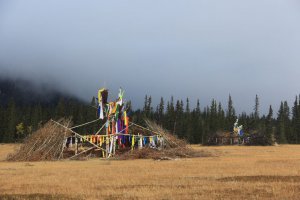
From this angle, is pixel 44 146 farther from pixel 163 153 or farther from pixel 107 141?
pixel 163 153

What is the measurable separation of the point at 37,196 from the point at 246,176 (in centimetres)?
876

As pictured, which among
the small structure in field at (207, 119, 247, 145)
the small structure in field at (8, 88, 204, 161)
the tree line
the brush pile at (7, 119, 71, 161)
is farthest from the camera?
the tree line

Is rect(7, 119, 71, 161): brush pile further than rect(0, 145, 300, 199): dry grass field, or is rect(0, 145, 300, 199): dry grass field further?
rect(7, 119, 71, 161): brush pile

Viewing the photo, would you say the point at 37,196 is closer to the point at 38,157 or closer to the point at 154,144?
the point at 38,157

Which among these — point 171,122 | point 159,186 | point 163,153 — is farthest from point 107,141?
point 171,122

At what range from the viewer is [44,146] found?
1404 inches

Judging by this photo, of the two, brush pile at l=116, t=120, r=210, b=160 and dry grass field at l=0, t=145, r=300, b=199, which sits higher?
brush pile at l=116, t=120, r=210, b=160

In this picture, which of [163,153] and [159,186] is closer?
[159,186]

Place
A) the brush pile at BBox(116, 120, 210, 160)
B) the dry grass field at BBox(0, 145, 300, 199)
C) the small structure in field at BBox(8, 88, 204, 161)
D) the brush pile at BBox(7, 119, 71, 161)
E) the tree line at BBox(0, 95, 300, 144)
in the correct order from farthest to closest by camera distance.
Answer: the tree line at BBox(0, 95, 300, 144) < the brush pile at BBox(116, 120, 210, 160) < the small structure in field at BBox(8, 88, 204, 161) < the brush pile at BBox(7, 119, 71, 161) < the dry grass field at BBox(0, 145, 300, 199)

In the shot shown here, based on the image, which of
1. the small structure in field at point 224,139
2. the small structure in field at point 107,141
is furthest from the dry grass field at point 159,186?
the small structure in field at point 224,139

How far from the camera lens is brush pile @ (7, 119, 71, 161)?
35.2 m

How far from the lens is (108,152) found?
38031mm

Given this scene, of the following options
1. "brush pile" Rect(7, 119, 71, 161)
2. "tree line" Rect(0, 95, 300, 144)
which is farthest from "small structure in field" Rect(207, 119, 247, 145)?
"brush pile" Rect(7, 119, 71, 161)

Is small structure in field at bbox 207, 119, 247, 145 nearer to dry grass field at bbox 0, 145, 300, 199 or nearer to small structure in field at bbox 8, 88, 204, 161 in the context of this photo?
small structure in field at bbox 8, 88, 204, 161
